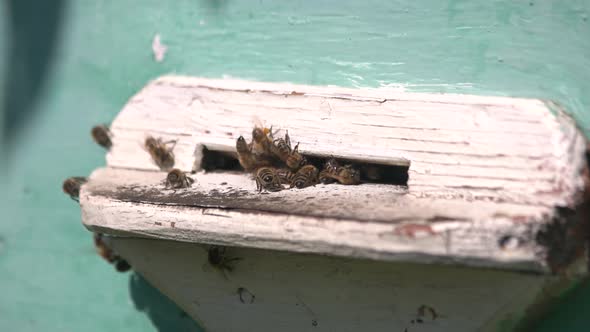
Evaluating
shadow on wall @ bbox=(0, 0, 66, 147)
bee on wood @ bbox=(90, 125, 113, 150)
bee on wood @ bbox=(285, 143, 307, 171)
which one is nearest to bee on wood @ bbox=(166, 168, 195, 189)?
bee on wood @ bbox=(285, 143, 307, 171)

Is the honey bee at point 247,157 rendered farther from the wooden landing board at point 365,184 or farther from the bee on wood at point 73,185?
the bee on wood at point 73,185

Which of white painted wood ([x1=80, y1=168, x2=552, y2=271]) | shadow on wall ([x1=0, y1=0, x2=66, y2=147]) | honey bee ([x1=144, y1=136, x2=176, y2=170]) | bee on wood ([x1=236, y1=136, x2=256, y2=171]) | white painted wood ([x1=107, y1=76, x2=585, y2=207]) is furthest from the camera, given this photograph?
shadow on wall ([x1=0, y1=0, x2=66, y2=147])

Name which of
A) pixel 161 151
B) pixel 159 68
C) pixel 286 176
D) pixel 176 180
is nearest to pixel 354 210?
pixel 286 176

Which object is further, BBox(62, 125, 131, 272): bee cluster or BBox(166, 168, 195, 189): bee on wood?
BBox(62, 125, 131, 272): bee cluster

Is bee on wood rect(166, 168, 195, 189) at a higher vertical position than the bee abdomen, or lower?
lower

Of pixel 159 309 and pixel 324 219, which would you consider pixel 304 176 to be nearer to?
pixel 324 219

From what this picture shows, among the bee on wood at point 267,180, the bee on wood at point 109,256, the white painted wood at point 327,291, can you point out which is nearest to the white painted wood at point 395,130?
the bee on wood at point 267,180

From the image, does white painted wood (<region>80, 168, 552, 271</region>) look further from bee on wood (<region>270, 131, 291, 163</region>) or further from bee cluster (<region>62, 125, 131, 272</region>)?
bee cluster (<region>62, 125, 131, 272</region>)
